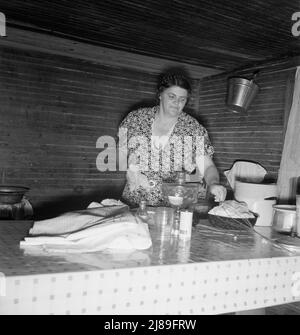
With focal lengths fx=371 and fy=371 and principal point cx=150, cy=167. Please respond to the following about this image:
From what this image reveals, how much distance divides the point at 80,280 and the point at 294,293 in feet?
3.99

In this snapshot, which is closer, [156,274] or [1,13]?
[156,274]

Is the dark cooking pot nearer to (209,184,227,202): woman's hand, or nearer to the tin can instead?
(209,184,227,202): woman's hand

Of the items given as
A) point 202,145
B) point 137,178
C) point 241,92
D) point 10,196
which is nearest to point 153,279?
point 137,178

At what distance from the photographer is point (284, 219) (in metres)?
2.60

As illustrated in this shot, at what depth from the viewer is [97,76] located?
5.36 m

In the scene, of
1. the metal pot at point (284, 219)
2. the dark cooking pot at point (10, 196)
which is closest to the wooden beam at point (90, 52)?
the dark cooking pot at point (10, 196)

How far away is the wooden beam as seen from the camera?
4285 mm

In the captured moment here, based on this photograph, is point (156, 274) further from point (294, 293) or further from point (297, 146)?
point (297, 146)

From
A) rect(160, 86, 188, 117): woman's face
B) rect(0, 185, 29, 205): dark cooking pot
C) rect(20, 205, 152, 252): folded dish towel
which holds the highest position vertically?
rect(160, 86, 188, 117): woman's face

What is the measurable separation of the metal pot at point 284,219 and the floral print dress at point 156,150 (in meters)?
1.10

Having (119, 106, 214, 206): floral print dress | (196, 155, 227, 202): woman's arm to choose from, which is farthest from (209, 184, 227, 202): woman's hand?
(119, 106, 214, 206): floral print dress

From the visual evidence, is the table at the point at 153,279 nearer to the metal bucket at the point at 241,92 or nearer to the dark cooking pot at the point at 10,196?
the dark cooking pot at the point at 10,196

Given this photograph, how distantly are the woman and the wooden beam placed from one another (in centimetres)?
149

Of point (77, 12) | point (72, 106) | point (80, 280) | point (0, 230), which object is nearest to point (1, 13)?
point (77, 12)
